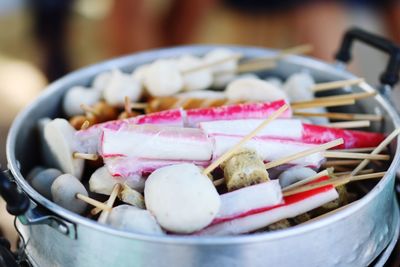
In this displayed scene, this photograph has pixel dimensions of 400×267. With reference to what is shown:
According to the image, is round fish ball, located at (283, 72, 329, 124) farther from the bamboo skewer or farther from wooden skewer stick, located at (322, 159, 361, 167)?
wooden skewer stick, located at (322, 159, 361, 167)

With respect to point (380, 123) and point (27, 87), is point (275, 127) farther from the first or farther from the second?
point (27, 87)

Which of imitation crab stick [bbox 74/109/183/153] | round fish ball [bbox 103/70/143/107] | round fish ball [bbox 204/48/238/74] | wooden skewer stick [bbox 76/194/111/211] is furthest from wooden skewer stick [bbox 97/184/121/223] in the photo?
round fish ball [bbox 204/48/238/74]

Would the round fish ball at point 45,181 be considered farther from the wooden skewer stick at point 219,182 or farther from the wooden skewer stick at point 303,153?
the wooden skewer stick at point 303,153

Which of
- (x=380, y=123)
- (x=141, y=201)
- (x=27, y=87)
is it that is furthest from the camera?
(x=27, y=87)

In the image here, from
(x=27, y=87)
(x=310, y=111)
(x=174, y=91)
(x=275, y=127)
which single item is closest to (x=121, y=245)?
(x=275, y=127)

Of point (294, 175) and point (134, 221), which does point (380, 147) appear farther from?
point (134, 221)

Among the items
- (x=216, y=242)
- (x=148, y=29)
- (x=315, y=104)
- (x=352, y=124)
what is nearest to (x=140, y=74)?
(x=315, y=104)
